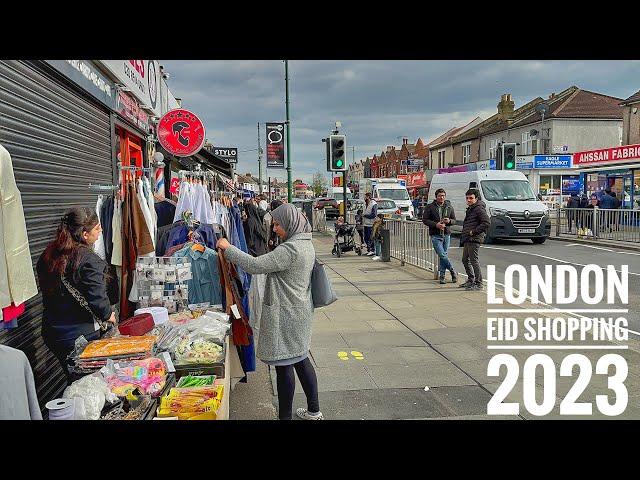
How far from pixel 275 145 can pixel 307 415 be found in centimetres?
1447

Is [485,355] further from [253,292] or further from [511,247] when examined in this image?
[511,247]

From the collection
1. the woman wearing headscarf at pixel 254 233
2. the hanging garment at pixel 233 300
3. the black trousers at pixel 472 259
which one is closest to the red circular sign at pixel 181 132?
the woman wearing headscarf at pixel 254 233

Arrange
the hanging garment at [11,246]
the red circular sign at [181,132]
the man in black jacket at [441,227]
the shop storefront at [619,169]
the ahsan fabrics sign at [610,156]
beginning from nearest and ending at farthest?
the hanging garment at [11,246], the red circular sign at [181,132], the man in black jacket at [441,227], the ahsan fabrics sign at [610,156], the shop storefront at [619,169]

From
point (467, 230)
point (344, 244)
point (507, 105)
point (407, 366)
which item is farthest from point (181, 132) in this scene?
point (507, 105)

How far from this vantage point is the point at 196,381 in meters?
3.43

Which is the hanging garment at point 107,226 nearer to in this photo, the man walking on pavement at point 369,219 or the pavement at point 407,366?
the pavement at point 407,366

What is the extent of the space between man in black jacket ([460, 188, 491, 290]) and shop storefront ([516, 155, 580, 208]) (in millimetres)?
26858

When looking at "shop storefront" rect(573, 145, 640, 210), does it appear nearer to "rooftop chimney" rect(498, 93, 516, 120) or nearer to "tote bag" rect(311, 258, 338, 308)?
"tote bag" rect(311, 258, 338, 308)

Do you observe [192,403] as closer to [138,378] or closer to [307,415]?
[138,378]

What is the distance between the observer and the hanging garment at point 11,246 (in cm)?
268

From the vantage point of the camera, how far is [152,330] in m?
3.93

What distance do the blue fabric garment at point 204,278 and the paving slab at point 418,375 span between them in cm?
175
